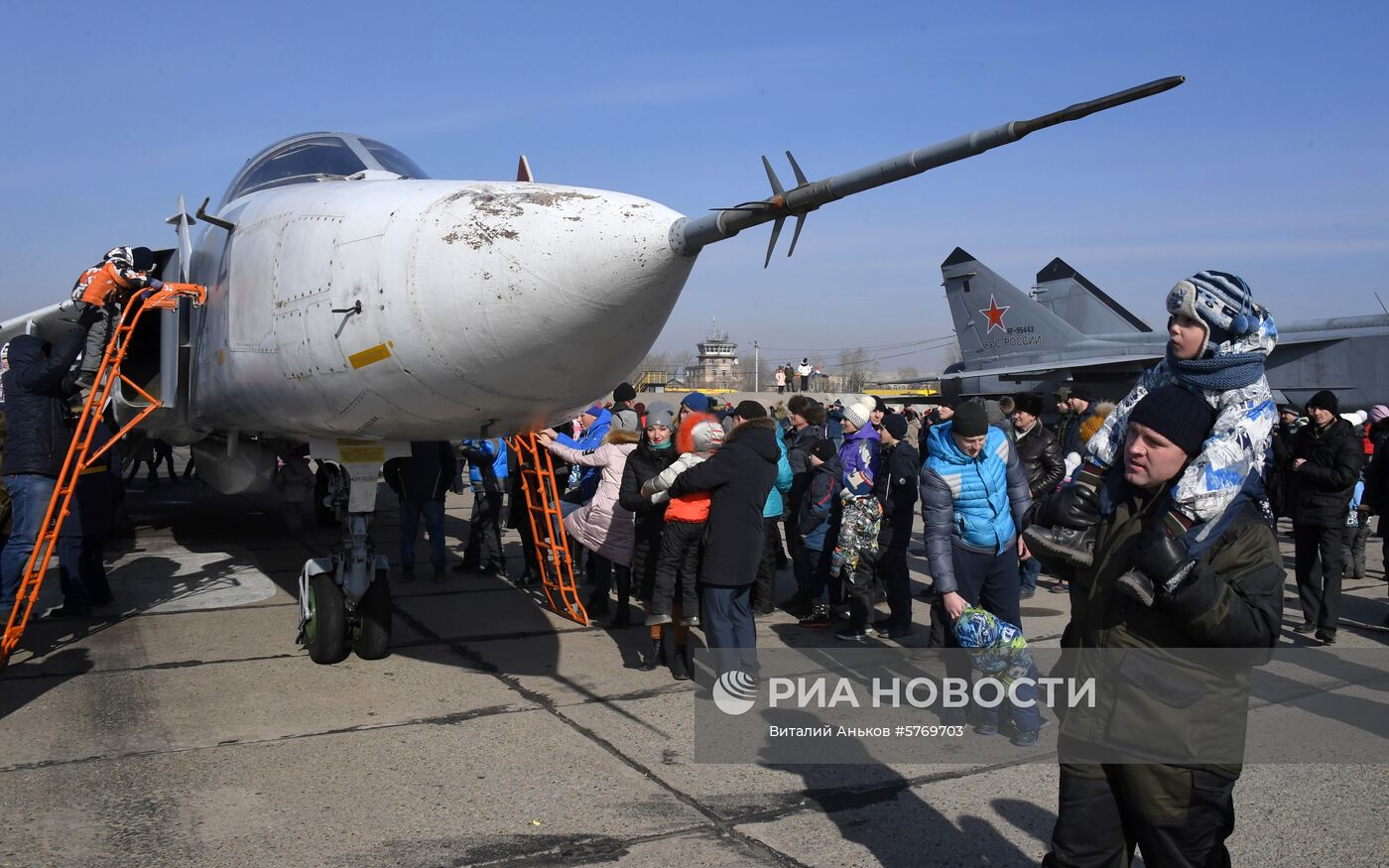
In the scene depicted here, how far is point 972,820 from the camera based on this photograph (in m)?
3.90

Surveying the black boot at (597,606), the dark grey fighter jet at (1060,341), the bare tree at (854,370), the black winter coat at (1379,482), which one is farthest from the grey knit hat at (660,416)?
the bare tree at (854,370)

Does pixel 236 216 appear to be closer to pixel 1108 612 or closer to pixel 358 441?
pixel 358 441

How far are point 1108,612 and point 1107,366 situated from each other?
928 inches

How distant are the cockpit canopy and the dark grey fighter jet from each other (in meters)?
20.2

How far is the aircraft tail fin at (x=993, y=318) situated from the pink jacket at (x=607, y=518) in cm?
2228

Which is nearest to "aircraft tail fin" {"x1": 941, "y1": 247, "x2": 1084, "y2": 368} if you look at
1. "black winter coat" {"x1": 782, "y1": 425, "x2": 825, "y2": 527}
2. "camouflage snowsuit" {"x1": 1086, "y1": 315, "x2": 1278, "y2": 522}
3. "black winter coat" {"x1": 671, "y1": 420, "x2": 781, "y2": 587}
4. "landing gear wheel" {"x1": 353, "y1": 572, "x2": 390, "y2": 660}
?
"black winter coat" {"x1": 782, "y1": 425, "x2": 825, "y2": 527}

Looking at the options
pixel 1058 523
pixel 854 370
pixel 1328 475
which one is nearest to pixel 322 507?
pixel 1328 475

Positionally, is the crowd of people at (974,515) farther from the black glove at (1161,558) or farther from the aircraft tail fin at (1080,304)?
the aircraft tail fin at (1080,304)

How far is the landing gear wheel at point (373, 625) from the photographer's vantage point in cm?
609

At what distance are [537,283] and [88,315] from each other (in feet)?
11.5

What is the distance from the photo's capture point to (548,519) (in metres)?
7.52

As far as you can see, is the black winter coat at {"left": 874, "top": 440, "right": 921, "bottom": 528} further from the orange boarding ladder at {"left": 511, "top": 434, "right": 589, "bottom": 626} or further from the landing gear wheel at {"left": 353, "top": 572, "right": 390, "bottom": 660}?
the landing gear wheel at {"left": 353, "top": 572, "right": 390, "bottom": 660}

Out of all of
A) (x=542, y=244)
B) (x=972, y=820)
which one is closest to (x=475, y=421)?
(x=542, y=244)

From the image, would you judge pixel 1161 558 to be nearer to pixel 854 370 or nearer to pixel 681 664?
pixel 681 664
